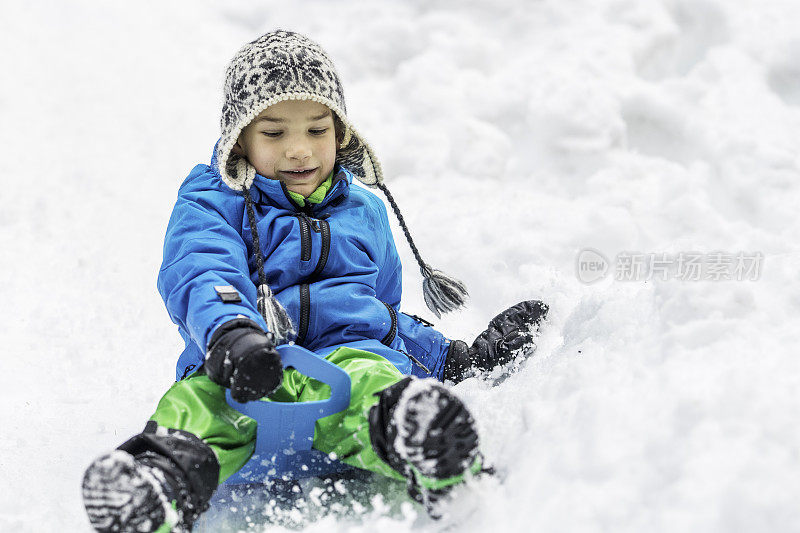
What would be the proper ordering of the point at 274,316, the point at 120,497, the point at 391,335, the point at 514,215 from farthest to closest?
the point at 514,215 < the point at 391,335 < the point at 274,316 < the point at 120,497

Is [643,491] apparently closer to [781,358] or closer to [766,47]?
[781,358]

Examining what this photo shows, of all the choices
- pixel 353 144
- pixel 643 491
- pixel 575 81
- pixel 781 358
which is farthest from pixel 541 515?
pixel 575 81

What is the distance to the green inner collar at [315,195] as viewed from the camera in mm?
1697

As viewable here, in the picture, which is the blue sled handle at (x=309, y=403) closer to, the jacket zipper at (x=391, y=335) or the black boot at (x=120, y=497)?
the black boot at (x=120, y=497)

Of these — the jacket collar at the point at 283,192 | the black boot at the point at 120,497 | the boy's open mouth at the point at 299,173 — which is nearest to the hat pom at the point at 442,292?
the jacket collar at the point at 283,192

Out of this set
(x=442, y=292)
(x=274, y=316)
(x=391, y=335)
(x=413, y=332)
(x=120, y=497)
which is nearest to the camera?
(x=120, y=497)

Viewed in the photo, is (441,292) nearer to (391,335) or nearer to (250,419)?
(391,335)

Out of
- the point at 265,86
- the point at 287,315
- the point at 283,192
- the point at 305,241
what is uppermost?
the point at 265,86

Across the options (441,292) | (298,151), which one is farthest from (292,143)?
(441,292)

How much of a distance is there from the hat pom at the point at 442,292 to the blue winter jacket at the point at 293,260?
22 centimetres

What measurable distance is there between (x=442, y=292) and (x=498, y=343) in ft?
0.75

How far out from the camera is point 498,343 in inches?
73.2

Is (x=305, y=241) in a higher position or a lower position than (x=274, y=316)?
higher

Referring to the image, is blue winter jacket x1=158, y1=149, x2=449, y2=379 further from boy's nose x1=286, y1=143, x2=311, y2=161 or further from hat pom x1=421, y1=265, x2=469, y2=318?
hat pom x1=421, y1=265, x2=469, y2=318
